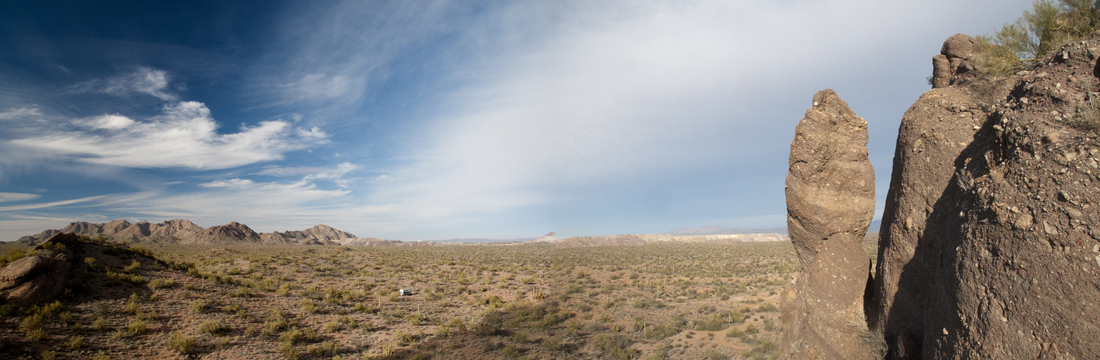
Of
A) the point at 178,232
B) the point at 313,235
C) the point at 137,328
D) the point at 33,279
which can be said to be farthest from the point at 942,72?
the point at 313,235

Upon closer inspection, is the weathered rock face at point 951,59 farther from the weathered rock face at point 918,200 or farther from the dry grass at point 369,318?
the dry grass at point 369,318

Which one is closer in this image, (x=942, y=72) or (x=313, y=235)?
(x=942, y=72)

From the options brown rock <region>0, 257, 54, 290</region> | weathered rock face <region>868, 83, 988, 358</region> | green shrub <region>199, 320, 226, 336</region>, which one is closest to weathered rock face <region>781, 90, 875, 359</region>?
weathered rock face <region>868, 83, 988, 358</region>

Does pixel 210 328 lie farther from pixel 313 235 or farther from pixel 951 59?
pixel 313 235

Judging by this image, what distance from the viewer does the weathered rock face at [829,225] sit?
24.5ft

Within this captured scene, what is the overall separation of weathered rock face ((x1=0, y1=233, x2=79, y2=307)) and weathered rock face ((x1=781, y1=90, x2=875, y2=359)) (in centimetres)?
2272

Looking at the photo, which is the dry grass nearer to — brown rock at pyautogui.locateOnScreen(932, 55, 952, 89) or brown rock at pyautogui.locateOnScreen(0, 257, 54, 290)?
brown rock at pyautogui.locateOnScreen(0, 257, 54, 290)

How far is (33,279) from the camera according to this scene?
1312cm

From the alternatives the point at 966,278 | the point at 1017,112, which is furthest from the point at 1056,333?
the point at 1017,112

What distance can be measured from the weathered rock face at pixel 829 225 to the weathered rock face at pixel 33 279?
22721 mm

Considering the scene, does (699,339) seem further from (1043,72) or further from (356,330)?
(356,330)

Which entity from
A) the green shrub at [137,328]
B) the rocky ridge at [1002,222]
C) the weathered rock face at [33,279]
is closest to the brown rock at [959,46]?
the rocky ridge at [1002,222]

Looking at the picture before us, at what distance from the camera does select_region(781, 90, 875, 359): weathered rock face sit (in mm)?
7473

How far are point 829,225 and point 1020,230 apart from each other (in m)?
4.06
